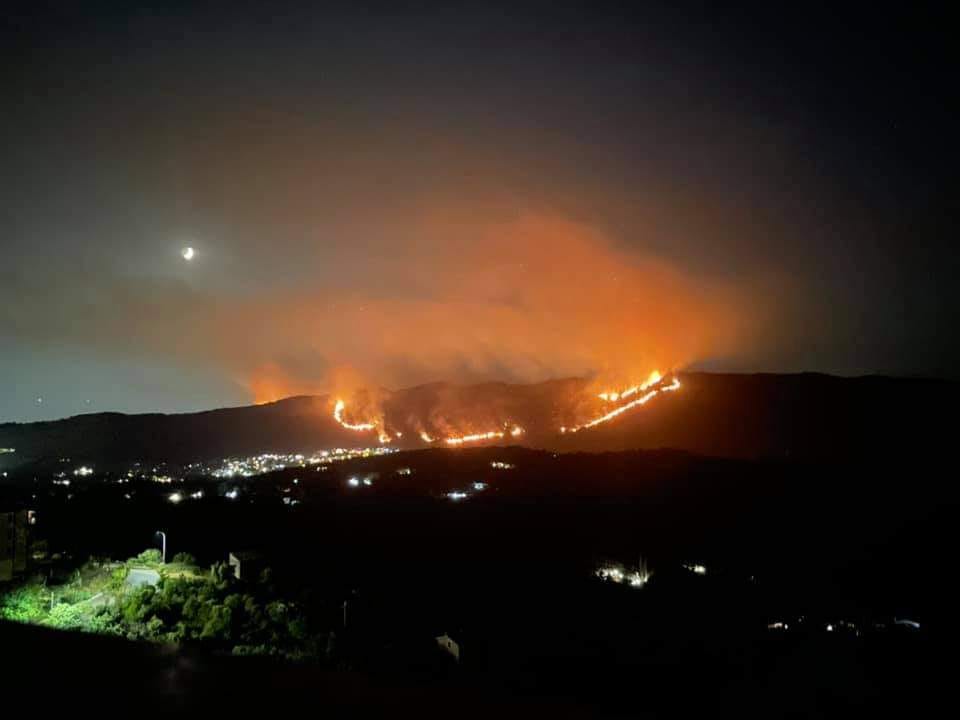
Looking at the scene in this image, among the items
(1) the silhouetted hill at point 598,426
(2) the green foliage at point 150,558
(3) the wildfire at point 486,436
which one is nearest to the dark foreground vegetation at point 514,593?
(2) the green foliage at point 150,558

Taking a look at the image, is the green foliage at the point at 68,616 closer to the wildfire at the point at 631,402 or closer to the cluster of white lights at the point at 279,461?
the cluster of white lights at the point at 279,461

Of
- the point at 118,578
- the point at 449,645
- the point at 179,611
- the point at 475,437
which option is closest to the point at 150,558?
the point at 118,578

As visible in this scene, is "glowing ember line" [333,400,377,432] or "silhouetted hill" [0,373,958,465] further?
"glowing ember line" [333,400,377,432]

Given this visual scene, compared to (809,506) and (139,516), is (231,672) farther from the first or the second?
(809,506)

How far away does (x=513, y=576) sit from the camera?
702 inches

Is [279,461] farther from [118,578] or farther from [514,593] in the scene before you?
[118,578]

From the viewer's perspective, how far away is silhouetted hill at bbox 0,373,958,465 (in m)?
56.4

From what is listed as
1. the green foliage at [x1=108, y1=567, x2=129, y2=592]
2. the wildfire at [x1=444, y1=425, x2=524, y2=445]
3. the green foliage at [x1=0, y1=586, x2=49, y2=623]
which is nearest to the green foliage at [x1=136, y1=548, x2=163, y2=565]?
the green foliage at [x1=108, y1=567, x2=129, y2=592]

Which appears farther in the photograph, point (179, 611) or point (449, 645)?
point (449, 645)

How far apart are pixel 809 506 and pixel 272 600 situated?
32.7 metres

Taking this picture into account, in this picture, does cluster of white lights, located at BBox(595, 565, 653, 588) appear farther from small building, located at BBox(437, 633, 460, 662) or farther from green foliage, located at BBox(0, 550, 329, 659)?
green foliage, located at BBox(0, 550, 329, 659)

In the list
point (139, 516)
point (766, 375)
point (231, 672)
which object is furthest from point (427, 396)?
point (231, 672)

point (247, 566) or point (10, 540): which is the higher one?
point (10, 540)

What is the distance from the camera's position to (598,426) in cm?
6334
